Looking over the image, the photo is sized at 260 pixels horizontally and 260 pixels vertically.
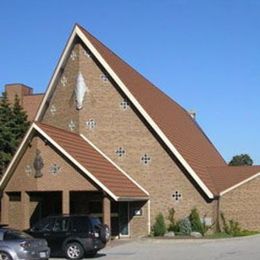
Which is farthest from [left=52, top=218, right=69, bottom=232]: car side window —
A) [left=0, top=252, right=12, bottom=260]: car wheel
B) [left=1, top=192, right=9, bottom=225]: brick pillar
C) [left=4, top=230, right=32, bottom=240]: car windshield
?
[left=1, top=192, right=9, bottom=225]: brick pillar

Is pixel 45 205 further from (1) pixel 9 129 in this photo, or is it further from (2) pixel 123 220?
(1) pixel 9 129

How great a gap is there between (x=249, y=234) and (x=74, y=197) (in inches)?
407

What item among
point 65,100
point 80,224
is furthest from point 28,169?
point 65,100

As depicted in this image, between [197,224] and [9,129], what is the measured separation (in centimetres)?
1695

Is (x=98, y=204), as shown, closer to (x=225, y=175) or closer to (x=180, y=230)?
(x=180, y=230)

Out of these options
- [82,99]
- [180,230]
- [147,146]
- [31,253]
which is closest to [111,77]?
[82,99]

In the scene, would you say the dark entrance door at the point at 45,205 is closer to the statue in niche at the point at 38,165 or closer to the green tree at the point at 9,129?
the statue in niche at the point at 38,165

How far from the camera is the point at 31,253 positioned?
766 inches

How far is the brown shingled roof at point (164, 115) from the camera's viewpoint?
3709 centimetres

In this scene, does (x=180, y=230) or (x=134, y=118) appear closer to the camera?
(x=180, y=230)

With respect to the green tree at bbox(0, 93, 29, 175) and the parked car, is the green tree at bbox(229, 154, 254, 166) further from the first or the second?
the parked car

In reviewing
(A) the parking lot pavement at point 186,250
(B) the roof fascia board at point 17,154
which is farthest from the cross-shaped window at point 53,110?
(A) the parking lot pavement at point 186,250

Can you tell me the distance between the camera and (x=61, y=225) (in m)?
24.3

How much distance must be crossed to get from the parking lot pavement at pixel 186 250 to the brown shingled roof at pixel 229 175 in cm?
575
